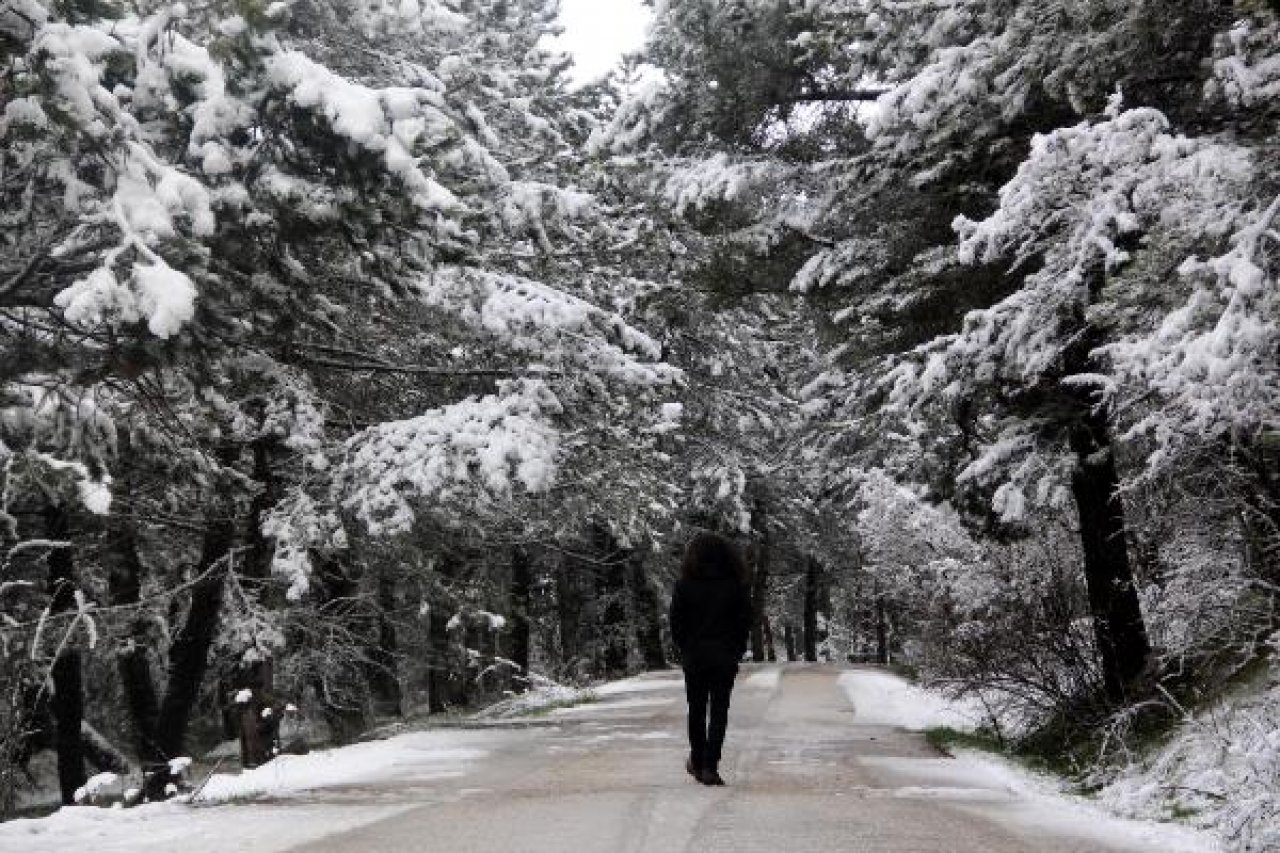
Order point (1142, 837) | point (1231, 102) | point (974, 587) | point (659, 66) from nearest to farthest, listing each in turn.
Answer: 1. point (1142, 837)
2. point (1231, 102)
3. point (659, 66)
4. point (974, 587)

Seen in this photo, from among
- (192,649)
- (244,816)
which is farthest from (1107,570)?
(192,649)

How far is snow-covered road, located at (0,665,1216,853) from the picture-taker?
587 centimetres

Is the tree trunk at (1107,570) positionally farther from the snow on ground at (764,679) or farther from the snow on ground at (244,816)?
the snow on ground at (764,679)

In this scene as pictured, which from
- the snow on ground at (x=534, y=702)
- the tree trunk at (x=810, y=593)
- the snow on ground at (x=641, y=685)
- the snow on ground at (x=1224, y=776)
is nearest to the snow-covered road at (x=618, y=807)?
the snow on ground at (x=1224, y=776)

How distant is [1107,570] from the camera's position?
402 inches

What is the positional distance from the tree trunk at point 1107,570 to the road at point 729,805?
161cm

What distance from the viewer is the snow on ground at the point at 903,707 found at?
558 inches

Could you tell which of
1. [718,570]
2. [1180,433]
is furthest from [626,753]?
[1180,433]

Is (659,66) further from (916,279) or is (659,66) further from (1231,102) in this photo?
(1231,102)

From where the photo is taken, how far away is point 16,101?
21.8ft

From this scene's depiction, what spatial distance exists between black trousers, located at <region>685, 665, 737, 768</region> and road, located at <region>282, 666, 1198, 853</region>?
24cm

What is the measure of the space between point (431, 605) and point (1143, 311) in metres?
9.64

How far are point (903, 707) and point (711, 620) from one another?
995 cm

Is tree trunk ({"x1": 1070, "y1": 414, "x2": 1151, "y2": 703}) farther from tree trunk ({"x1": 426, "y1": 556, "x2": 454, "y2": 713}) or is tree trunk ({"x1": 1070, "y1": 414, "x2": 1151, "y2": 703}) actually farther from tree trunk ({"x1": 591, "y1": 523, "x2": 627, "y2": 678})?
tree trunk ({"x1": 591, "y1": 523, "x2": 627, "y2": 678})
